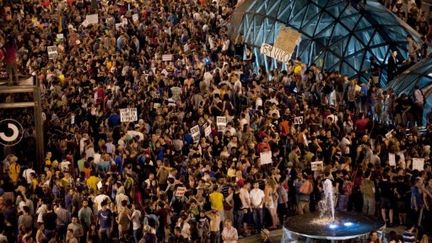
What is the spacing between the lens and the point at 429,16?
38.5m

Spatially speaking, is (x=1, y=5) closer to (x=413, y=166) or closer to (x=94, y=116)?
(x=94, y=116)

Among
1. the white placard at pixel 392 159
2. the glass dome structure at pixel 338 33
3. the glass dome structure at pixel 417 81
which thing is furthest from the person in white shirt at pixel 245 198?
the glass dome structure at pixel 338 33

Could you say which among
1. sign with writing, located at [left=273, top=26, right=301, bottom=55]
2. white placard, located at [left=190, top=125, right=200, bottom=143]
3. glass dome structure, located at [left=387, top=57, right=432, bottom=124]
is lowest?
white placard, located at [left=190, top=125, right=200, bottom=143]

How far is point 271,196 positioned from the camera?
2278 cm

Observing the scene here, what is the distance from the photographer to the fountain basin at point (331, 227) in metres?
20.0

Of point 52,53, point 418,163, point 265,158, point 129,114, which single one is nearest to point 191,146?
point 265,158

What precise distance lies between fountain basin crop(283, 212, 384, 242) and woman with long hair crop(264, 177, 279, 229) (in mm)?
1227

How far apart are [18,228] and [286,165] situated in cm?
631

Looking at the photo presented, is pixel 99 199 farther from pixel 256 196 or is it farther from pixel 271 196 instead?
pixel 271 196

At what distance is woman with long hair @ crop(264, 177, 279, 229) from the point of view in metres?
22.7

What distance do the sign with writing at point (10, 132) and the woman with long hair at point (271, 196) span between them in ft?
24.2

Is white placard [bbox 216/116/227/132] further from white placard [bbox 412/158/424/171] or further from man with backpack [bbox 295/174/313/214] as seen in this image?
white placard [bbox 412/158/424/171]

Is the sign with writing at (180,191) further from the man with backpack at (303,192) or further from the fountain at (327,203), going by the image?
the fountain at (327,203)

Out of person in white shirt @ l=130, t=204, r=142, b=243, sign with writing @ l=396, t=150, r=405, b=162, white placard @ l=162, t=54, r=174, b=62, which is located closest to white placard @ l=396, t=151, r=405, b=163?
sign with writing @ l=396, t=150, r=405, b=162
